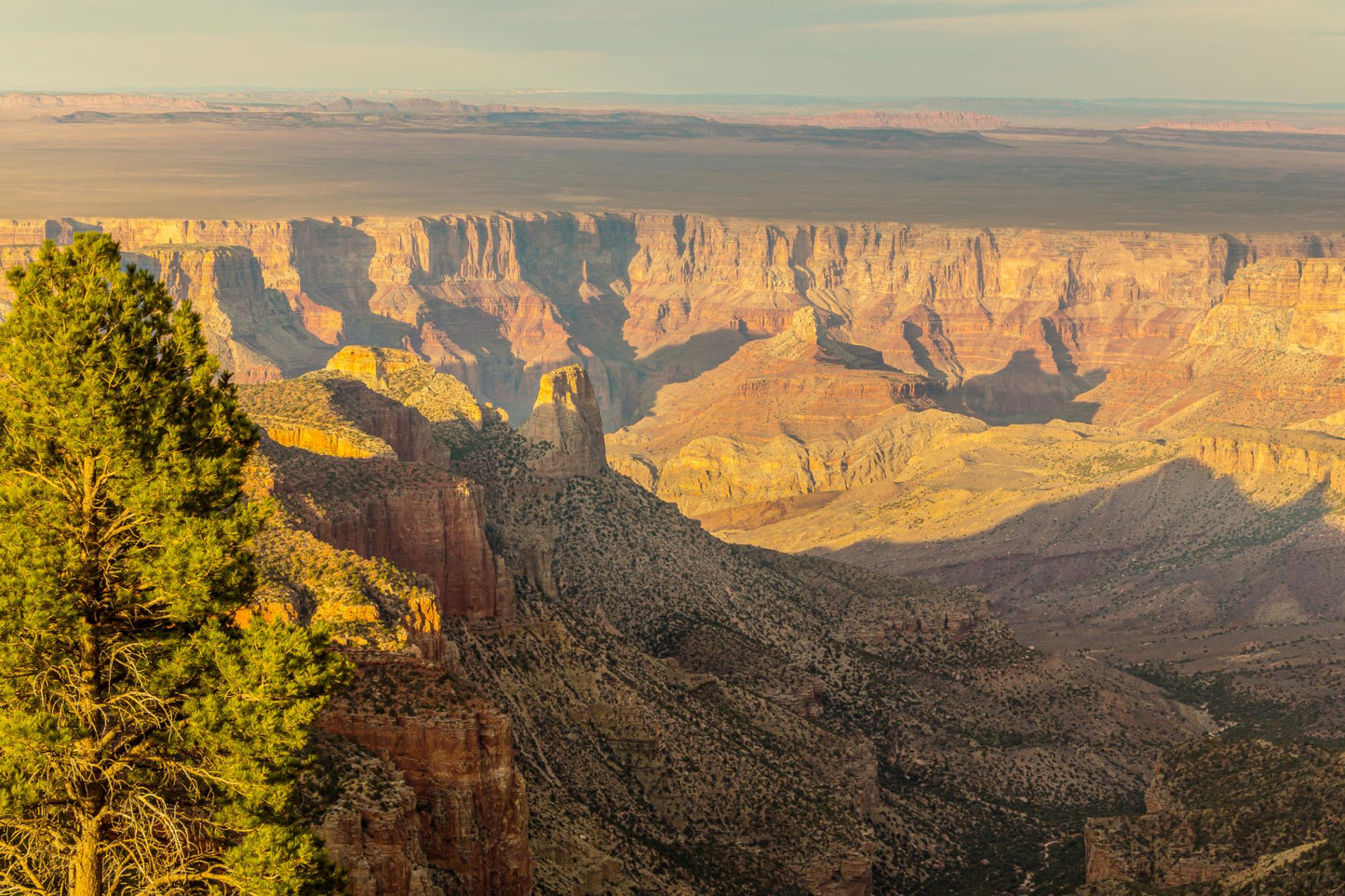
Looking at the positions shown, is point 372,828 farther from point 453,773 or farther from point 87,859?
Result: point 87,859

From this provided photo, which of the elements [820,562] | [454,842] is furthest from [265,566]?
[820,562]

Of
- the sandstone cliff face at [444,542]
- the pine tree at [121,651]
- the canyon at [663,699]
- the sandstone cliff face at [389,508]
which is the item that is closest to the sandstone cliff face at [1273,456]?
the canyon at [663,699]

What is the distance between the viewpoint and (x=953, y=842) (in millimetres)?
88375

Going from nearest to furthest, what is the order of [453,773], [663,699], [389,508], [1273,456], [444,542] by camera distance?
[453,773] < [389,508] < [444,542] < [663,699] < [1273,456]

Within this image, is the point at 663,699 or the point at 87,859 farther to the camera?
the point at 663,699

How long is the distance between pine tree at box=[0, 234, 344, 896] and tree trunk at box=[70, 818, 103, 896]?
0.11 ft

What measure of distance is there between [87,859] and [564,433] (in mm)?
68867

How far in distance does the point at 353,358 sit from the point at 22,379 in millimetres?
79612

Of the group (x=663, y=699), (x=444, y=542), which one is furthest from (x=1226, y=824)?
(x=444, y=542)

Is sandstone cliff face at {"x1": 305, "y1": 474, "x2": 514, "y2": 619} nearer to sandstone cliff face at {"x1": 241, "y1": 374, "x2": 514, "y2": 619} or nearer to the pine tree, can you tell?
sandstone cliff face at {"x1": 241, "y1": 374, "x2": 514, "y2": 619}

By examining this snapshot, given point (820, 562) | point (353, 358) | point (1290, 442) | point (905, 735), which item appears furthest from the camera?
point (1290, 442)

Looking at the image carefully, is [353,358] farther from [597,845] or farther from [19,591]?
[19,591]

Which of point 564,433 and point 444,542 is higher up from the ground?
point 444,542

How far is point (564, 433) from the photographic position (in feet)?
328
